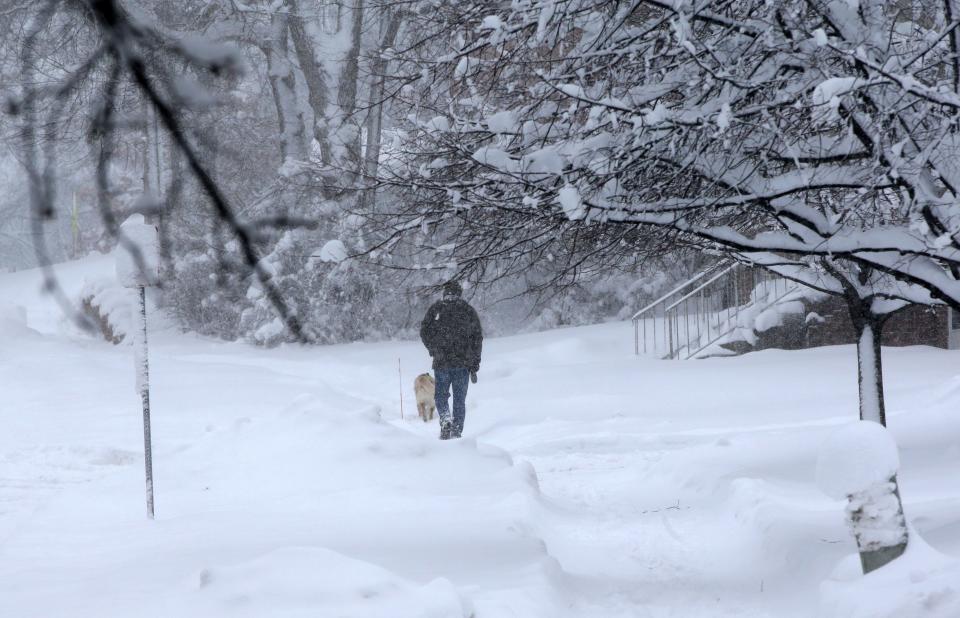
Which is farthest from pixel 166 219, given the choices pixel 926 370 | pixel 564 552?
pixel 926 370

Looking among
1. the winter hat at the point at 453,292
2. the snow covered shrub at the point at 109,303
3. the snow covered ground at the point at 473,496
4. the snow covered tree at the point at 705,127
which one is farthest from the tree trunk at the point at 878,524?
the snow covered shrub at the point at 109,303

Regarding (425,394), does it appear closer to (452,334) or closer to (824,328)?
(452,334)

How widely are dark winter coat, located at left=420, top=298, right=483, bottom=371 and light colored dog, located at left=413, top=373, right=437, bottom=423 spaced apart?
2.81m

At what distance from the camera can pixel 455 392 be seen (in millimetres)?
10781

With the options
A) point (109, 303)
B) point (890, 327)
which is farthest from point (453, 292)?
point (109, 303)

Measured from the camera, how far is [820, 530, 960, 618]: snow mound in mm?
3504

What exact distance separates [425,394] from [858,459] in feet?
33.1

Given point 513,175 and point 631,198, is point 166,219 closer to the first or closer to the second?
point 513,175

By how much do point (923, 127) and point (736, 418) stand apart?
7.65m

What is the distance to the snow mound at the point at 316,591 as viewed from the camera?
145 inches

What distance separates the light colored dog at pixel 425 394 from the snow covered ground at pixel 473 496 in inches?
13.2

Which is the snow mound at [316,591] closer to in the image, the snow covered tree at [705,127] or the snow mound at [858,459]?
the snow mound at [858,459]

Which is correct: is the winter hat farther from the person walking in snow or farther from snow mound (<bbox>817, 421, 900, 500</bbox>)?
snow mound (<bbox>817, 421, 900, 500</bbox>)

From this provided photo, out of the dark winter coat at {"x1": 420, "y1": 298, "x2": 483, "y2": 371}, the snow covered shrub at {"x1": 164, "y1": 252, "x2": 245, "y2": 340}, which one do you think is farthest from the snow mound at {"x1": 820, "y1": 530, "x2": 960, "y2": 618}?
the snow covered shrub at {"x1": 164, "y1": 252, "x2": 245, "y2": 340}
